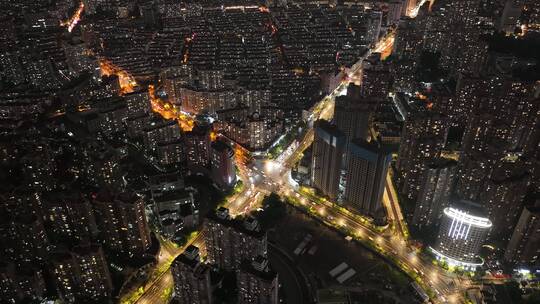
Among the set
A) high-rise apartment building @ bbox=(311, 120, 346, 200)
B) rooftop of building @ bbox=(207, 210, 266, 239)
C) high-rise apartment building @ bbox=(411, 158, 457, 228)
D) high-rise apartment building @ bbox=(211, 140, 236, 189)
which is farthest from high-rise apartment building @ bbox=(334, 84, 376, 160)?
rooftop of building @ bbox=(207, 210, 266, 239)

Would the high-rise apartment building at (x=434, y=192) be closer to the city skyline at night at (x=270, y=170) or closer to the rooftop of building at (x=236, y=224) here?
the city skyline at night at (x=270, y=170)

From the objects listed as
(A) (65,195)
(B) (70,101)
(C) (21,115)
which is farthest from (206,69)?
(A) (65,195)

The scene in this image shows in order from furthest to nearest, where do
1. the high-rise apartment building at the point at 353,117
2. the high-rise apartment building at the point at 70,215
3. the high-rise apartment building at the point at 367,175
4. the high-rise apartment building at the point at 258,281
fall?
the high-rise apartment building at the point at 353,117, the high-rise apartment building at the point at 367,175, the high-rise apartment building at the point at 70,215, the high-rise apartment building at the point at 258,281

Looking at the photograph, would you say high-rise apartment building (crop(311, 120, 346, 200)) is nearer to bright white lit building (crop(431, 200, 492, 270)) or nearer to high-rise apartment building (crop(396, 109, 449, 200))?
high-rise apartment building (crop(396, 109, 449, 200))

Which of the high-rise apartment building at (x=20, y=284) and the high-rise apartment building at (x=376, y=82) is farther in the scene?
the high-rise apartment building at (x=376, y=82)

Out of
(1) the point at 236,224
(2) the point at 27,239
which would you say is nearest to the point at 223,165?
(1) the point at 236,224

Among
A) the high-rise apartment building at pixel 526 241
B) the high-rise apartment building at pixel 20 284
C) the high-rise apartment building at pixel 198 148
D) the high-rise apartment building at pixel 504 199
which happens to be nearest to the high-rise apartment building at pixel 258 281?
the high-rise apartment building at pixel 20 284
